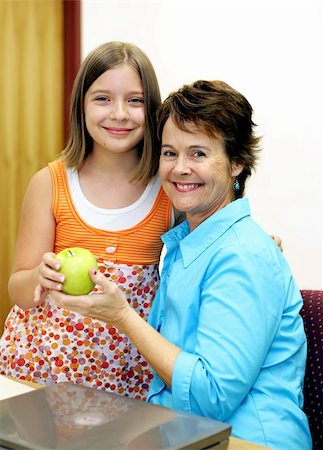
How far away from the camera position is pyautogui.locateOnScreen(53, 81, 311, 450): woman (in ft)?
4.35

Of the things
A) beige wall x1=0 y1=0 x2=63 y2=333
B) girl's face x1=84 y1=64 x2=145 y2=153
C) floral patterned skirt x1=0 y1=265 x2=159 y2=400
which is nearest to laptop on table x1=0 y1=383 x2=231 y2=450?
floral patterned skirt x1=0 y1=265 x2=159 y2=400

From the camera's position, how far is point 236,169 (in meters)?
1.58

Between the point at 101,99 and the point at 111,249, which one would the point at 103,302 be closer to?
the point at 111,249

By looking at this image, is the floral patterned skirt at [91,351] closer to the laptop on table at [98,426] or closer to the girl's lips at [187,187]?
the girl's lips at [187,187]

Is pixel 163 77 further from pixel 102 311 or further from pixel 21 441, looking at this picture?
pixel 21 441

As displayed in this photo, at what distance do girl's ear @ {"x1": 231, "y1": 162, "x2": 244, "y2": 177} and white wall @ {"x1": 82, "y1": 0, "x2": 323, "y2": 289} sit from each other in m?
1.28

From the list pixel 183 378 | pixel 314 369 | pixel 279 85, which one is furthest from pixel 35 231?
pixel 279 85

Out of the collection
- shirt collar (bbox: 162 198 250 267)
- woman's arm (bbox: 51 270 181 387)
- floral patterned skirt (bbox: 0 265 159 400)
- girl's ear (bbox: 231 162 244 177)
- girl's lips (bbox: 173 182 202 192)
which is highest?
girl's ear (bbox: 231 162 244 177)

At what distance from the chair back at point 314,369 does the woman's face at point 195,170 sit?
0.30 metres

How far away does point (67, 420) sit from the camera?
1.09 meters

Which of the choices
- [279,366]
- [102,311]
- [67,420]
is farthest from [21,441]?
[279,366]

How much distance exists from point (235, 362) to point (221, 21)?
7.28 feet

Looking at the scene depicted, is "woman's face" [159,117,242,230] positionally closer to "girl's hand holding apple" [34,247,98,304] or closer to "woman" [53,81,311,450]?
"woman" [53,81,311,450]

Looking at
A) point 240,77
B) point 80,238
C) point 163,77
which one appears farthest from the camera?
point 163,77
